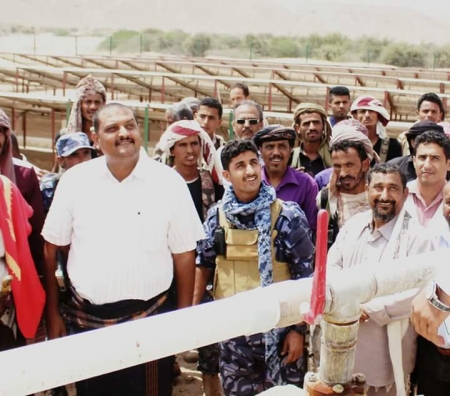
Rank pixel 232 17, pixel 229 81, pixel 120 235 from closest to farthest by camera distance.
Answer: pixel 120 235 → pixel 229 81 → pixel 232 17

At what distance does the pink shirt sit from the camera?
3168mm

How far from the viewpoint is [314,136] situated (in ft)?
14.4

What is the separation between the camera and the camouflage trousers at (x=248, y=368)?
2.96 m

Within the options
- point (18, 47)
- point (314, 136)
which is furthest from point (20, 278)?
point (18, 47)

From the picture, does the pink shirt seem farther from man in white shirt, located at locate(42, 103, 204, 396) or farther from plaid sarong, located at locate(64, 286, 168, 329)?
plaid sarong, located at locate(64, 286, 168, 329)

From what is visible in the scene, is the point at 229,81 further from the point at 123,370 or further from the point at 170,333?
the point at 170,333

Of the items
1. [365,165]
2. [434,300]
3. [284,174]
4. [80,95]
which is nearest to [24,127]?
[80,95]

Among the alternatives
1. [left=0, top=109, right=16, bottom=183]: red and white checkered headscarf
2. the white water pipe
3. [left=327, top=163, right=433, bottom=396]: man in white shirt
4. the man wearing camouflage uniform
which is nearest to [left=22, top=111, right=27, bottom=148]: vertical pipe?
[left=0, top=109, right=16, bottom=183]: red and white checkered headscarf

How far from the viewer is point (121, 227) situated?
2.73 metres

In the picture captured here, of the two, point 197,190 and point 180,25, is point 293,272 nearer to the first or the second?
point 197,190

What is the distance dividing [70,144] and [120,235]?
3.71 ft

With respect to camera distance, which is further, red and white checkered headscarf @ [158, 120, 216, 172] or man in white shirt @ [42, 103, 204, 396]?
red and white checkered headscarf @ [158, 120, 216, 172]

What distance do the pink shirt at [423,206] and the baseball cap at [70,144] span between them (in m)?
1.81

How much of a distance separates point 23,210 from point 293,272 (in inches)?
49.5
